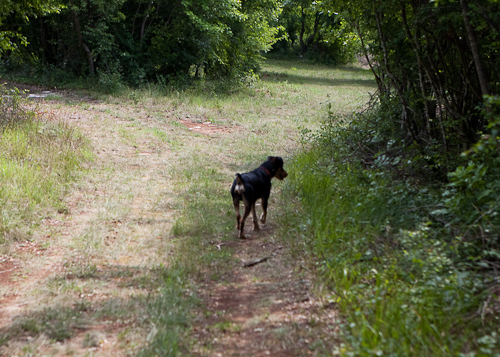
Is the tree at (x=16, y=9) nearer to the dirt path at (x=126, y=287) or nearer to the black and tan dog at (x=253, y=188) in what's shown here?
the dirt path at (x=126, y=287)

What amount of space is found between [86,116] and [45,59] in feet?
31.6

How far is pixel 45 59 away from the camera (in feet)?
71.8

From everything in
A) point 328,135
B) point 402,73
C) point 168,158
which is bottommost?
point 168,158

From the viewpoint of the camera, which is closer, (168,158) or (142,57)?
(168,158)

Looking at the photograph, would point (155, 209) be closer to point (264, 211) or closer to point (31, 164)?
point (264, 211)

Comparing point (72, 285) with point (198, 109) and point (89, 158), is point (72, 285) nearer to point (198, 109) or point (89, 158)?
point (89, 158)

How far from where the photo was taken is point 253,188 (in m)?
6.42

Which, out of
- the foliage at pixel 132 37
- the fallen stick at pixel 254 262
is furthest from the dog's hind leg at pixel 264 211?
the foliage at pixel 132 37

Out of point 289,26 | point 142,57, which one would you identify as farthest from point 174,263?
point 289,26

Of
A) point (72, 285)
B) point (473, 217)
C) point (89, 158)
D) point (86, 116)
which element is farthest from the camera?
point (86, 116)

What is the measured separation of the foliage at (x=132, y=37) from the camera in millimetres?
19719

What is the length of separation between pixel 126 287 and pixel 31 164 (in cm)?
460

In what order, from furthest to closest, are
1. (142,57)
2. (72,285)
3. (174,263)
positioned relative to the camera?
(142,57) → (174,263) → (72,285)

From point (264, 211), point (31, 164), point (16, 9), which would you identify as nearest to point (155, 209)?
point (264, 211)
